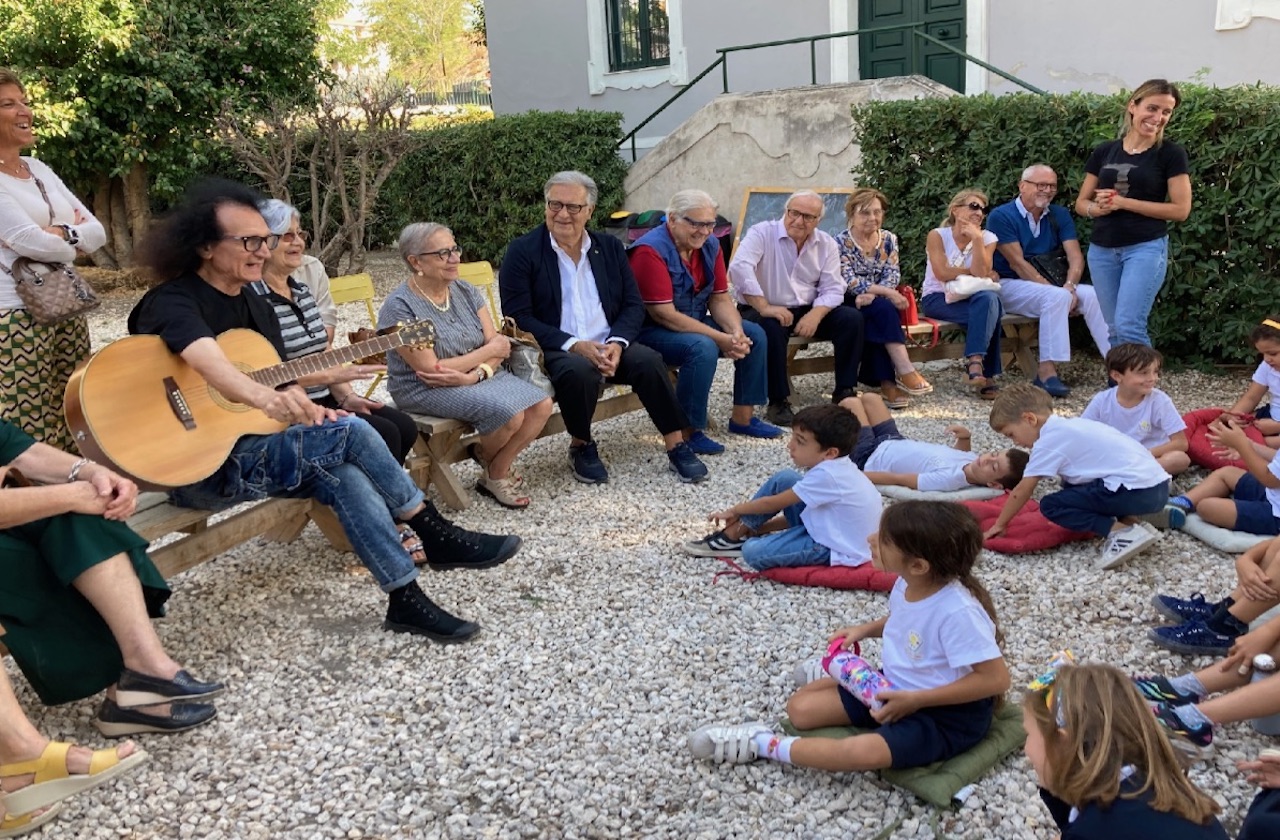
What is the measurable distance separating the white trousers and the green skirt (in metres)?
5.18

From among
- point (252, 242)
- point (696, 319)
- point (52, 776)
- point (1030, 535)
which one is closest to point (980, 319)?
point (696, 319)

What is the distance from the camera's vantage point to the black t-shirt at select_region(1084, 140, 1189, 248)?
5566mm

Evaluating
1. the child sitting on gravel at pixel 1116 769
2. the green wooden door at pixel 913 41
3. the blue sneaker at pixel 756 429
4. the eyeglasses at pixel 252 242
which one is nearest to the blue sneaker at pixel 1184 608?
the child sitting on gravel at pixel 1116 769

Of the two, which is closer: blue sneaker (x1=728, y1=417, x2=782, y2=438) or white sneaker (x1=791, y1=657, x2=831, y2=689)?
white sneaker (x1=791, y1=657, x2=831, y2=689)

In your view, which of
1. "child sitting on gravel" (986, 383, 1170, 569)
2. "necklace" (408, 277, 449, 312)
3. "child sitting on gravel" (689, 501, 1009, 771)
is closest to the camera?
"child sitting on gravel" (689, 501, 1009, 771)

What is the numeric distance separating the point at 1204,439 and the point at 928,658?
2.94 m

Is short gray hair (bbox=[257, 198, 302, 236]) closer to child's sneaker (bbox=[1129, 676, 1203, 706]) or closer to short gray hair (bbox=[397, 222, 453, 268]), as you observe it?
short gray hair (bbox=[397, 222, 453, 268])

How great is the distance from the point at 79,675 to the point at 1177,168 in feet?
18.4

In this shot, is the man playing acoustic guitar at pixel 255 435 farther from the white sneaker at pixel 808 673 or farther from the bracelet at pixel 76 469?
the white sneaker at pixel 808 673

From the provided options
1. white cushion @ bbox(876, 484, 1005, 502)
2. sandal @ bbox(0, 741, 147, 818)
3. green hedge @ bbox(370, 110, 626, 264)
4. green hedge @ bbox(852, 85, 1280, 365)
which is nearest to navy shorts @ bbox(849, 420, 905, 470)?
white cushion @ bbox(876, 484, 1005, 502)

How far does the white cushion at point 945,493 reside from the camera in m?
4.54

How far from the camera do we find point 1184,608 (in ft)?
11.0

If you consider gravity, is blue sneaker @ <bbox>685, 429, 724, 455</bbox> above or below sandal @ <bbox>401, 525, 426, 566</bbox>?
below

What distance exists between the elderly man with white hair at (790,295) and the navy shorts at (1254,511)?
2.44 metres
